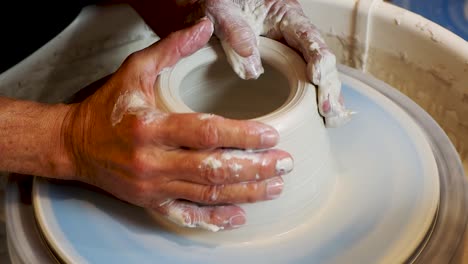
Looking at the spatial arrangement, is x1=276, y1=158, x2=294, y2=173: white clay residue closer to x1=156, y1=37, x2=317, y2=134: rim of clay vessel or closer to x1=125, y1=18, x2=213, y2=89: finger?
x1=156, y1=37, x2=317, y2=134: rim of clay vessel

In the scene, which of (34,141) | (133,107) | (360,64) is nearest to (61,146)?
(34,141)

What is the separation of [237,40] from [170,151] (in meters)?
0.23

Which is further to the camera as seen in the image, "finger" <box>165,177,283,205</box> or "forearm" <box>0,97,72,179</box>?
"forearm" <box>0,97,72,179</box>

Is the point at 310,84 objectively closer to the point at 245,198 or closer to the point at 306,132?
the point at 306,132

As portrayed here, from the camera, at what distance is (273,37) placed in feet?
3.30

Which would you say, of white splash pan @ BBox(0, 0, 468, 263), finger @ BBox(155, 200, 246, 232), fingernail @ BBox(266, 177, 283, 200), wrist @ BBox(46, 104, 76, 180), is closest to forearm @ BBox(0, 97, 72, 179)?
wrist @ BBox(46, 104, 76, 180)

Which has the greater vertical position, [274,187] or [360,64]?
[274,187]

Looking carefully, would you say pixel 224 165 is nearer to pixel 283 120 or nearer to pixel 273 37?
pixel 283 120

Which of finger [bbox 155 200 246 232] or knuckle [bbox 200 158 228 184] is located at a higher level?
knuckle [bbox 200 158 228 184]

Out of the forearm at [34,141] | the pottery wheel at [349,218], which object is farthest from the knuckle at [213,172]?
the forearm at [34,141]

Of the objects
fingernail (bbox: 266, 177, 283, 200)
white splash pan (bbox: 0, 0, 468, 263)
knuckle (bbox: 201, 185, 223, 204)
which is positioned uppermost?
A: knuckle (bbox: 201, 185, 223, 204)

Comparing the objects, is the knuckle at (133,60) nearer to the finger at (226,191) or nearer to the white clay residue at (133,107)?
the white clay residue at (133,107)

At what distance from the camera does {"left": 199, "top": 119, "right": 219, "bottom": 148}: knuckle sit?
2.50ft

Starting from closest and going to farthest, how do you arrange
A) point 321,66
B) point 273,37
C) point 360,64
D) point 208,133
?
point 208,133, point 321,66, point 273,37, point 360,64
